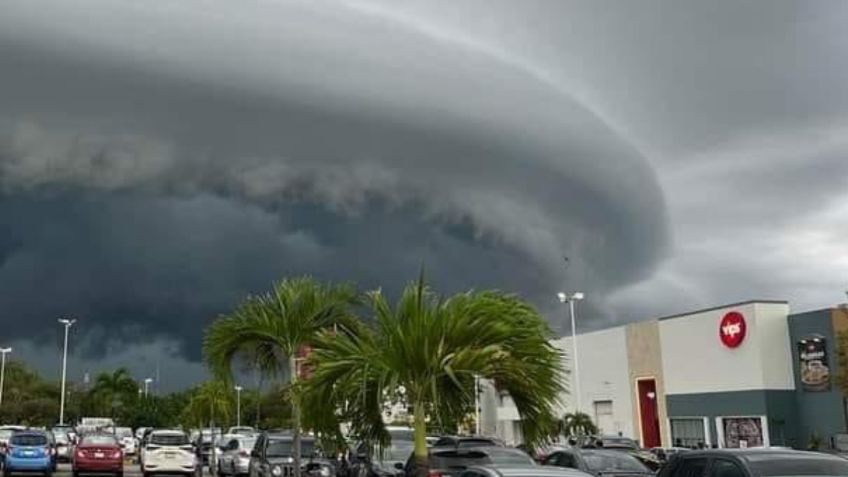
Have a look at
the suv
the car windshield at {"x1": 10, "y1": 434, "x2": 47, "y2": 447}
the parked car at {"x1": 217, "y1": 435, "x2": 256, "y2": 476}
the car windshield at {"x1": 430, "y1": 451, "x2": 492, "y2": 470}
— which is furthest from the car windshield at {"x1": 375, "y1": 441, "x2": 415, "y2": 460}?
the car windshield at {"x1": 10, "y1": 434, "x2": 47, "y2": 447}

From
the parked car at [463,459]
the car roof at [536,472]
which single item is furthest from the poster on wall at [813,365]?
the car roof at [536,472]

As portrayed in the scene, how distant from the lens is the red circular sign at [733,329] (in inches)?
2245

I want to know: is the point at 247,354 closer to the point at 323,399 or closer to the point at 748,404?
the point at 323,399

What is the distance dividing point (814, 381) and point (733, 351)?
5.39m

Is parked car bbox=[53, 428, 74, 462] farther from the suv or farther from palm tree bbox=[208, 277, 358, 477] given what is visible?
palm tree bbox=[208, 277, 358, 477]

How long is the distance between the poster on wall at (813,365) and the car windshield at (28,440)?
39.6 m

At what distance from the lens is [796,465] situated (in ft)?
35.7

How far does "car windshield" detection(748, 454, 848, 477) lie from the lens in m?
10.7

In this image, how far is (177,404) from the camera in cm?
10694

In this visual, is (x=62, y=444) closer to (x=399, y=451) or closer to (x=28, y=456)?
(x=28, y=456)

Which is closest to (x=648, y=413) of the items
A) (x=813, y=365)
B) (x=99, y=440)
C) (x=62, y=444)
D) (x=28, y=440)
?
(x=813, y=365)

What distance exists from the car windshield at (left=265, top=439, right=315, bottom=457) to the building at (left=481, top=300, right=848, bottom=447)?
23.7 metres

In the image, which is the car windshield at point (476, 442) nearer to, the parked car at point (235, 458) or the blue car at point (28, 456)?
the parked car at point (235, 458)

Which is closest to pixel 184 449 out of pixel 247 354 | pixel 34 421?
pixel 247 354
